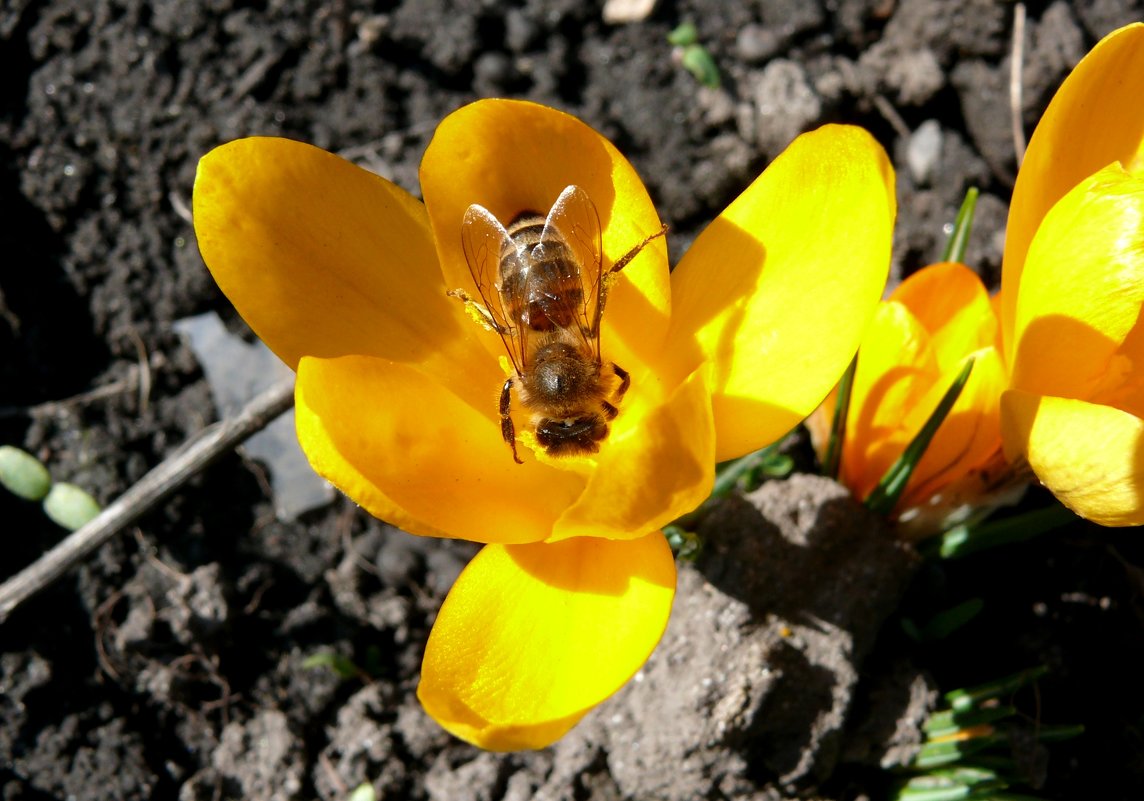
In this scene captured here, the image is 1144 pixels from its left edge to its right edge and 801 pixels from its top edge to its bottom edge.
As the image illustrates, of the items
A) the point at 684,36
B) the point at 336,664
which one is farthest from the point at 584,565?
the point at 684,36

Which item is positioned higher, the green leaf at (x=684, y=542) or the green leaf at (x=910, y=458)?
the green leaf at (x=910, y=458)

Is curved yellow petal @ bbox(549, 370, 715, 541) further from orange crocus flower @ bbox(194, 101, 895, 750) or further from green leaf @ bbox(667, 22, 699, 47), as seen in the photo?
green leaf @ bbox(667, 22, 699, 47)

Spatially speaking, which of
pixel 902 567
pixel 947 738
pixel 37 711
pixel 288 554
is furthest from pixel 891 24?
pixel 37 711

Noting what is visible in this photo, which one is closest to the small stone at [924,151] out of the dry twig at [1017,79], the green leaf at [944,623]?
the dry twig at [1017,79]

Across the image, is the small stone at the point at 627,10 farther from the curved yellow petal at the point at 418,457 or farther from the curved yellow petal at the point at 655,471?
the curved yellow petal at the point at 655,471

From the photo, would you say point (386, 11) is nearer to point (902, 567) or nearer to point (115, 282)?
point (115, 282)

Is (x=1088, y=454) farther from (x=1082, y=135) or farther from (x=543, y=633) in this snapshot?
(x=543, y=633)
